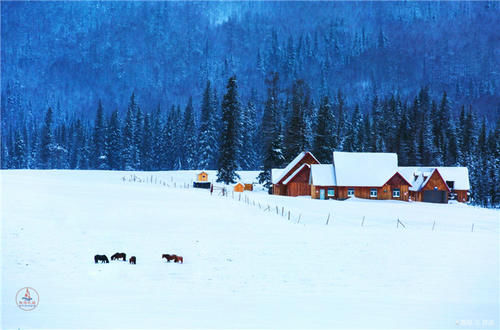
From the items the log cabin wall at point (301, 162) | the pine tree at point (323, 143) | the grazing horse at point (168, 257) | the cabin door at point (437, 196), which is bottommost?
the grazing horse at point (168, 257)

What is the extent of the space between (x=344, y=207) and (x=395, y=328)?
1157 inches

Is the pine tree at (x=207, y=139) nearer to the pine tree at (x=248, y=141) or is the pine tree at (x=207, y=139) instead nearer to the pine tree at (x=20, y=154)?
the pine tree at (x=248, y=141)

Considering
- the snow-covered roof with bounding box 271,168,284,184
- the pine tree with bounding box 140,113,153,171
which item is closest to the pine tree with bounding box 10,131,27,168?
the pine tree with bounding box 140,113,153,171

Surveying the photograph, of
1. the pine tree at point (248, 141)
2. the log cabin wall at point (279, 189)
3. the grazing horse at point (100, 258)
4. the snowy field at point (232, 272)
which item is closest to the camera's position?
the snowy field at point (232, 272)

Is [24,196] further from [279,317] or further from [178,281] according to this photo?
[279,317]

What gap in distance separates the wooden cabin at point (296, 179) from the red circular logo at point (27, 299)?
47.2 meters

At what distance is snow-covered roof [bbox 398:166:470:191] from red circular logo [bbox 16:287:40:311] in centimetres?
6053

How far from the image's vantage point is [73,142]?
10850 cm

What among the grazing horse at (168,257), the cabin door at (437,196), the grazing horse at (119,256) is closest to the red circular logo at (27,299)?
the grazing horse at (119,256)

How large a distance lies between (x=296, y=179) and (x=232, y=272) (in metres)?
42.7

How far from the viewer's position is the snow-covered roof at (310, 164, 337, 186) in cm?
5519

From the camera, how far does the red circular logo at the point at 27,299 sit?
12.3m

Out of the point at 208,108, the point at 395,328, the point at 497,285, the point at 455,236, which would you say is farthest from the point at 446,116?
the point at 395,328

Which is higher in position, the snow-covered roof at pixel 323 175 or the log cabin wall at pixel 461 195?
the snow-covered roof at pixel 323 175
